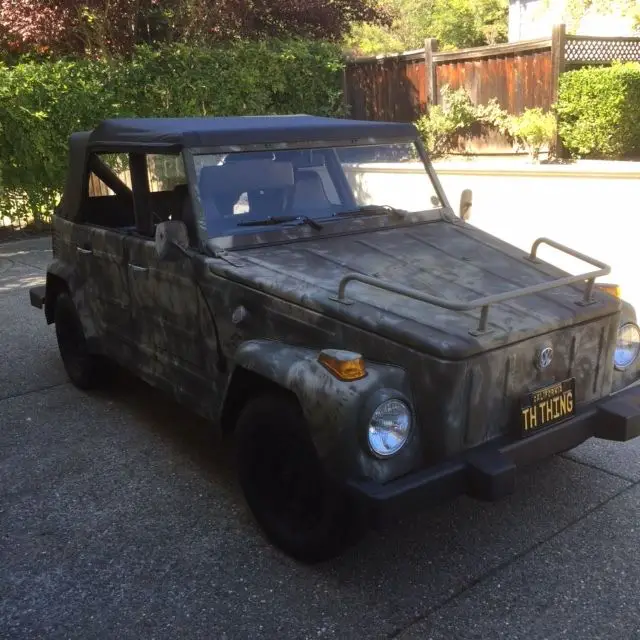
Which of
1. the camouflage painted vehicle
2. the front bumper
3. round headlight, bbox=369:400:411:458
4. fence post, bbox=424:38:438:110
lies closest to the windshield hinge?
the camouflage painted vehicle

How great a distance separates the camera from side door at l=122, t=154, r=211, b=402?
12.7 ft

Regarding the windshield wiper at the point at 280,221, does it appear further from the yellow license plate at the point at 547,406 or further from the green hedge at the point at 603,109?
the green hedge at the point at 603,109

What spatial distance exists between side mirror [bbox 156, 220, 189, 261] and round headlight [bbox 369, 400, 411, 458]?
1.48m

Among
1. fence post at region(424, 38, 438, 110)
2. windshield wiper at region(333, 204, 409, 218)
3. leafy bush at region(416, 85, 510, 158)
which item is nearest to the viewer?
windshield wiper at region(333, 204, 409, 218)

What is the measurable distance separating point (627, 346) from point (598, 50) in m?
8.23

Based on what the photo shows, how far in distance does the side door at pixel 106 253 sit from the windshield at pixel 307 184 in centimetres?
84

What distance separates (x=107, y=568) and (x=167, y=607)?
1.40 feet

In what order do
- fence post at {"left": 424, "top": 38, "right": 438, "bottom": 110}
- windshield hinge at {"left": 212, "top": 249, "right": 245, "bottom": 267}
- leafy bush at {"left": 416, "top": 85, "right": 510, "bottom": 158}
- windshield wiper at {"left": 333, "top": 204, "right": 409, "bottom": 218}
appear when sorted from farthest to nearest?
fence post at {"left": 424, "top": 38, "right": 438, "bottom": 110}
leafy bush at {"left": 416, "top": 85, "right": 510, "bottom": 158}
windshield wiper at {"left": 333, "top": 204, "right": 409, "bottom": 218}
windshield hinge at {"left": 212, "top": 249, "right": 245, "bottom": 267}

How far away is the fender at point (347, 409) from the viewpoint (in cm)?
276

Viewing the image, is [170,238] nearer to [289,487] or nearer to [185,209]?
[185,209]

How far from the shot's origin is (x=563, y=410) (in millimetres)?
3203

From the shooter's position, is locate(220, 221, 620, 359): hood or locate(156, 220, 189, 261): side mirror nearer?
locate(220, 221, 620, 359): hood

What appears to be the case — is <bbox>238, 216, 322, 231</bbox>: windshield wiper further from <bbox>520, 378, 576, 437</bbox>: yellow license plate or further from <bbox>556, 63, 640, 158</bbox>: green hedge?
<bbox>556, 63, 640, 158</bbox>: green hedge

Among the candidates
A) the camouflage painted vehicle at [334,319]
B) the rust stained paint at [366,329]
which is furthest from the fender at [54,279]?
the rust stained paint at [366,329]
